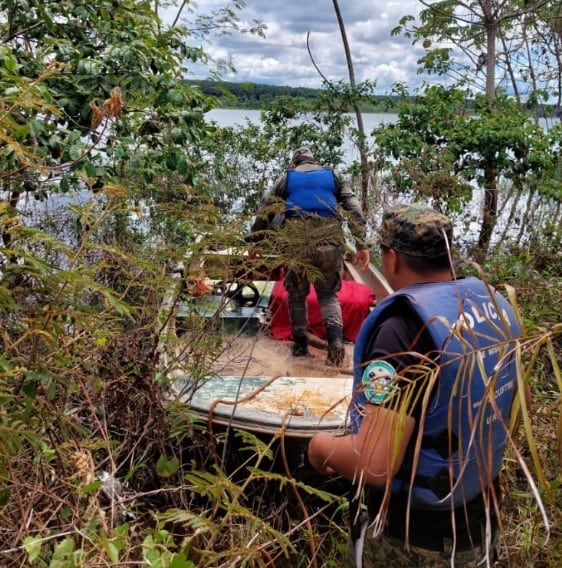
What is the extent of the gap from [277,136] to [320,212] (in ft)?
20.6

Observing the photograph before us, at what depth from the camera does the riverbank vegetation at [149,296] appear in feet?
5.71

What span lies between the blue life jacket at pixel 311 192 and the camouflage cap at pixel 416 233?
10.2 feet

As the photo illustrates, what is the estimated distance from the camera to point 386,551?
205 cm

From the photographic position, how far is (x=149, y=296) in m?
3.20

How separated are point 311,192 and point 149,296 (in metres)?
2.31

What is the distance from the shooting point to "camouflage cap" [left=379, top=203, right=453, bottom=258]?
1.92 meters

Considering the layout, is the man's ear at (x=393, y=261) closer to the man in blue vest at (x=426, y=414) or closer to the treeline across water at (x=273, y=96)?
the man in blue vest at (x=426, y=414)

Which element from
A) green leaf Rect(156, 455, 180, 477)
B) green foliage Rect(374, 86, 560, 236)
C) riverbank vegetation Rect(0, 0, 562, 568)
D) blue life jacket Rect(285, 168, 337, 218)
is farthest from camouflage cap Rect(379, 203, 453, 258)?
green foliage Rect(374, 86, 560, 236)

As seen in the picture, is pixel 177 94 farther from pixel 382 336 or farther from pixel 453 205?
pixel 453 205

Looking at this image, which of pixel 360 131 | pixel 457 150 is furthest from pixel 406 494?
pixel 360 131

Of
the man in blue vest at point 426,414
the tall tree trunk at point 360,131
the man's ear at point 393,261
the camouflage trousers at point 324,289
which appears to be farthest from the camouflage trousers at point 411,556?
the tall tree trunk at point 360,131

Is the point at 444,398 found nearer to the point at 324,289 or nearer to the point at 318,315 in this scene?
the point at 324,289

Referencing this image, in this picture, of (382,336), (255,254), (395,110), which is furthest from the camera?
(395,110)

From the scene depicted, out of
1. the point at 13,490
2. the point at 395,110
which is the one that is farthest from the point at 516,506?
the point at 395,110
